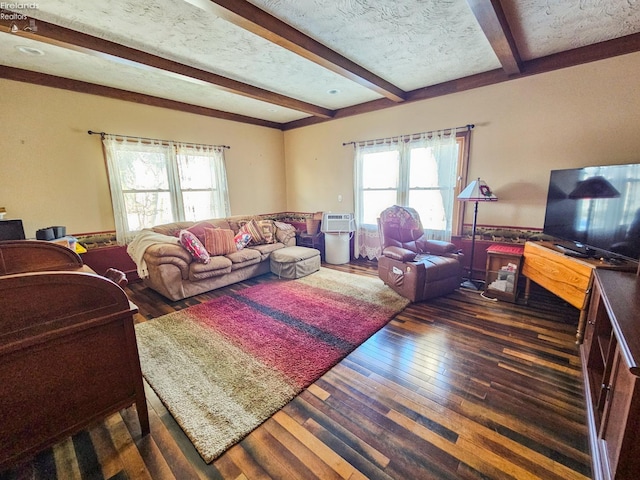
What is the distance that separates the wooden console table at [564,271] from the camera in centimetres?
214

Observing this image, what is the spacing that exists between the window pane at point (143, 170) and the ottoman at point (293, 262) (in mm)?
2040

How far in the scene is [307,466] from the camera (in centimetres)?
133

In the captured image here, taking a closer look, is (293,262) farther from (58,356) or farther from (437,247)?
(58,356)

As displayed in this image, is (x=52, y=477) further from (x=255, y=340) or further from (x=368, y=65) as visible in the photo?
(x=368, y=65)

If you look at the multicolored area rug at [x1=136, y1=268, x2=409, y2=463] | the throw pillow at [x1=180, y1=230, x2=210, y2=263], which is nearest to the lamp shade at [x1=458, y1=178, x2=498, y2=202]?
the multicolored area rug at [x1=136, y1=268, x2=409, y2=463]

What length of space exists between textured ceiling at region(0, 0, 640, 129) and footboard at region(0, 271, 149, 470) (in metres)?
1.94

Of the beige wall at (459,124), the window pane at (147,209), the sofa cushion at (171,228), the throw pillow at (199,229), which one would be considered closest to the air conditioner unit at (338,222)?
the beige wall at (459,124)

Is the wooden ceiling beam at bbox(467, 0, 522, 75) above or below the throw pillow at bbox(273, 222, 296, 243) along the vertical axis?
above

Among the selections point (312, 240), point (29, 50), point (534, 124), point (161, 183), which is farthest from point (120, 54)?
point (534, 124)

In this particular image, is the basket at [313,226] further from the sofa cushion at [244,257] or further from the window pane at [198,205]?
the window pane at [198,205]

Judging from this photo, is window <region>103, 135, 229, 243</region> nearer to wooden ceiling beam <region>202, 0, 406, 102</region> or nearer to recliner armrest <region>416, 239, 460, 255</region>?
wooden ceiling beam <region>202, 0, 406, 102</region>

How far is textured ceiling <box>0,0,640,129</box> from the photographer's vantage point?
2098 millimetres

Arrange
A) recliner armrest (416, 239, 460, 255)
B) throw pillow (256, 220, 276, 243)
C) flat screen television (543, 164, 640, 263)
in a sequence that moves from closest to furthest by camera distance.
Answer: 1. flat screen television (543, 164, 640, 263)
2. recliner armrest (416, 239, 460, 255)
3. throw pillow (256, 220, 276, 243)

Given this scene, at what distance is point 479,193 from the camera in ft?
10.8
